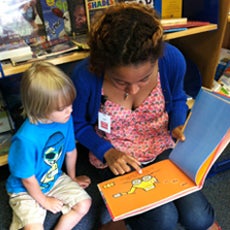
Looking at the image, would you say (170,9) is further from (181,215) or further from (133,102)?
(181,215)

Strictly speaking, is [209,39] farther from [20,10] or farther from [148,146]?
[20,10]

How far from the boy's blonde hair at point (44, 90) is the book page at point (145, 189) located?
31 cm

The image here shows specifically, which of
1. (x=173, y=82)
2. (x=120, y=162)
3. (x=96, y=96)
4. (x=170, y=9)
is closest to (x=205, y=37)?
(x=170, y=9)

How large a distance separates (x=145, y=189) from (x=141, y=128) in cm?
25

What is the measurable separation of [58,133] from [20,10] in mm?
531

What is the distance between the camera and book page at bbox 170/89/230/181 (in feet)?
2.88

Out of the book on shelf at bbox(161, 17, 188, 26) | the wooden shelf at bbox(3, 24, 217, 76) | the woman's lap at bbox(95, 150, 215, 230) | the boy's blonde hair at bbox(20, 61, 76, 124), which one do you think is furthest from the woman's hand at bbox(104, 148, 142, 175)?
the book on shelf at bbox(161, 17, 188, 26)

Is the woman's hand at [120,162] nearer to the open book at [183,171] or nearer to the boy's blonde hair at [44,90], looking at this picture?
the open book at [183,171]

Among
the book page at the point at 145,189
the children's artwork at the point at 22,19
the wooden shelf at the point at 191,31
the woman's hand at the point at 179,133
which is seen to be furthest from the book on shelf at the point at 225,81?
the children's artwork at the point at 22,19

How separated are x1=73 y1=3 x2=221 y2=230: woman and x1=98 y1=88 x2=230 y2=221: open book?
0.16 ft

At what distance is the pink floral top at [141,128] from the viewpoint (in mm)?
1058

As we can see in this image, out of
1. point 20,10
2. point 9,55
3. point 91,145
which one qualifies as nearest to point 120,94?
point 91,145

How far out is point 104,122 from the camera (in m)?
1.07

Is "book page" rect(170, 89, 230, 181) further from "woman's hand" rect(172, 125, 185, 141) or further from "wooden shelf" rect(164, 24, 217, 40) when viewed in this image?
"wooden shelf" rect(164, 24, 217, 40)
